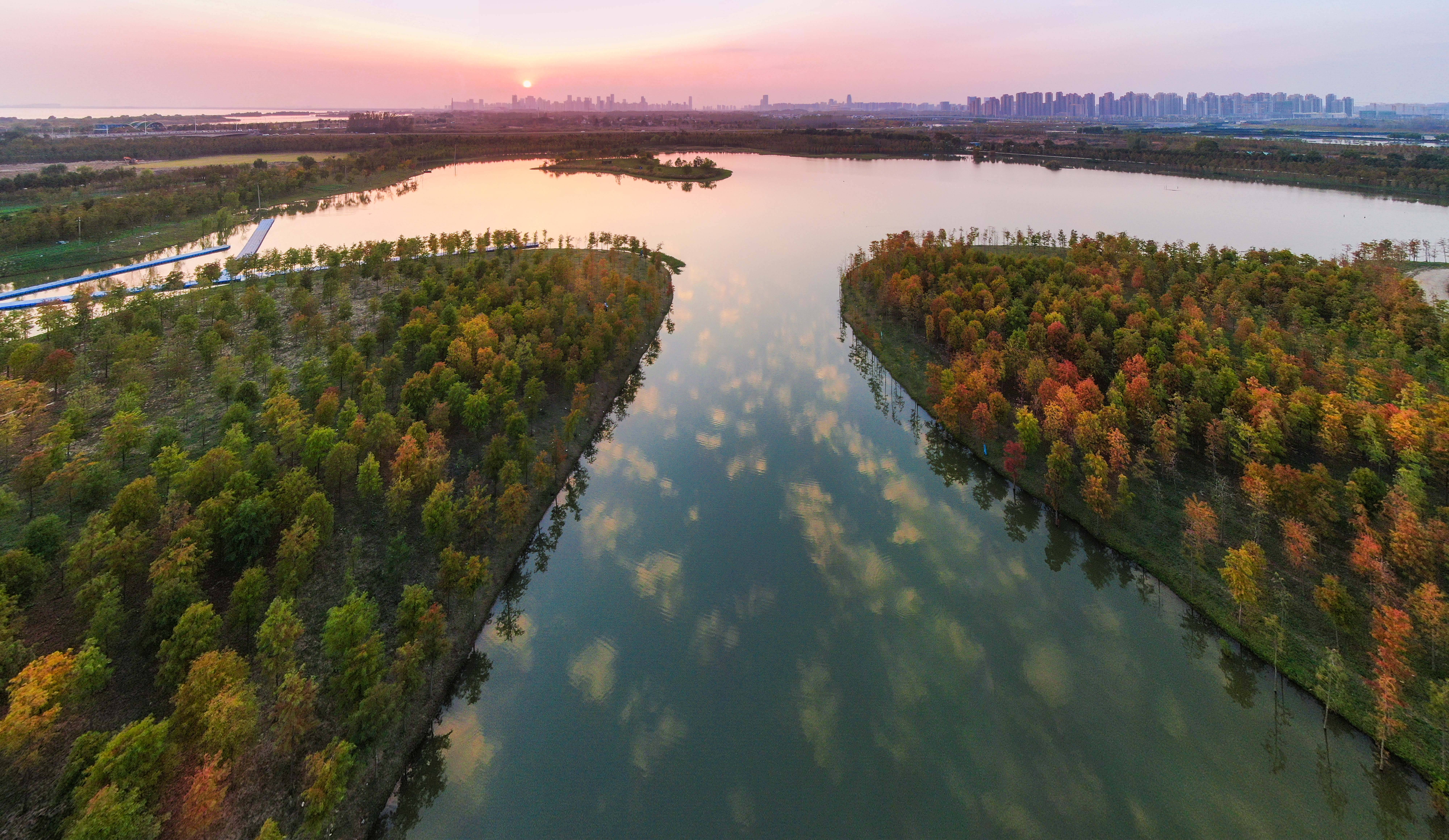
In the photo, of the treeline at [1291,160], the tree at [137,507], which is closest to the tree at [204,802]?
the tree at [137,507]

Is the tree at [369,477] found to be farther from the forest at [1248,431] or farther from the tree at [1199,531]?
the tree at [1199,531]

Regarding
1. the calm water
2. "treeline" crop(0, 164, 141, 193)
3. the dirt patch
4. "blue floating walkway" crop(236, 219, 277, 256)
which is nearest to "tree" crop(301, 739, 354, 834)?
the calm water

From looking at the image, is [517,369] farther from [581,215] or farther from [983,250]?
[581,215]

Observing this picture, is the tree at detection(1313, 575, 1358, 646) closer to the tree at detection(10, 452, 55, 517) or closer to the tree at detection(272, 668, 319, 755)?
the tree at detection(272, 668, 319, 755)

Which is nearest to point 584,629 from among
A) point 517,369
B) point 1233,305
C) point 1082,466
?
point 517,369

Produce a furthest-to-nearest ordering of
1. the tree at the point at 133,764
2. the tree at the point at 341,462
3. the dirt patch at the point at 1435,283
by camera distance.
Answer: the dirt patch at the point at 1435,283 → the tree at the point at 341,462 → the tree at the point at 133,764

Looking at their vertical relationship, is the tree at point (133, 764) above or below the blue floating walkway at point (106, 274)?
below

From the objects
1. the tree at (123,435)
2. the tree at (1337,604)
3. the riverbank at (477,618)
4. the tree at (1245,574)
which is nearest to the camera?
the riverbank at (477,618)

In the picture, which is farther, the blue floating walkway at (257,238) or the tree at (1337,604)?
the blue floating walkway at (257,238)
